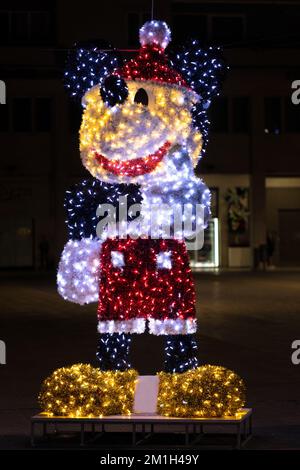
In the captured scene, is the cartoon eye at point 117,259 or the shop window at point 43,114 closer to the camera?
the cartoon eye at point 117,259

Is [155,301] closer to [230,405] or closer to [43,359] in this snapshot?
[230,405]

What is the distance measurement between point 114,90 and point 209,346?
→ 7.39 meters

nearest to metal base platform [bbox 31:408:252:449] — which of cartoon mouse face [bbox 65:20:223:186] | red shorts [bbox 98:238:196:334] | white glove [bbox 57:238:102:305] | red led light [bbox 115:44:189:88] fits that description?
red shorts [bbox 98:238:196:334]

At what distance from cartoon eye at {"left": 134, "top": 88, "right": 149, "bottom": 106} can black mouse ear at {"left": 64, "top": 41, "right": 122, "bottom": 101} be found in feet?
1.17

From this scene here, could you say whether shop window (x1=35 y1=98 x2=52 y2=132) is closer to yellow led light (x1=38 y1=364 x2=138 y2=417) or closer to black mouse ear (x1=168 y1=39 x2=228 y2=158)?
black mouse ear (x1=168 y1=39 x2=228 y2=158)

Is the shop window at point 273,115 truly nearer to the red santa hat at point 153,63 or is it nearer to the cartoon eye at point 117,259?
the red santa hat at point 153,63

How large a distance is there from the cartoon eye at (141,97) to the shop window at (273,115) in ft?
121

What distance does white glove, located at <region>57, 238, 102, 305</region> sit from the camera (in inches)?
352

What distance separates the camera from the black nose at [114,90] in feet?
28.2

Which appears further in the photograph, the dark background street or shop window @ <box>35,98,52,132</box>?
shop window @ <box>35,98,52,132</box>

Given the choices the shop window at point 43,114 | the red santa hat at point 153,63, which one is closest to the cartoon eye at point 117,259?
the red santa hat at point 153,63

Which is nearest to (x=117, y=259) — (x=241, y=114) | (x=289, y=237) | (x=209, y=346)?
(x=209, y=346)

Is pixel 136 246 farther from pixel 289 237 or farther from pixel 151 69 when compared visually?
pixel 289 237

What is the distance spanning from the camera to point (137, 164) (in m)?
8.69
